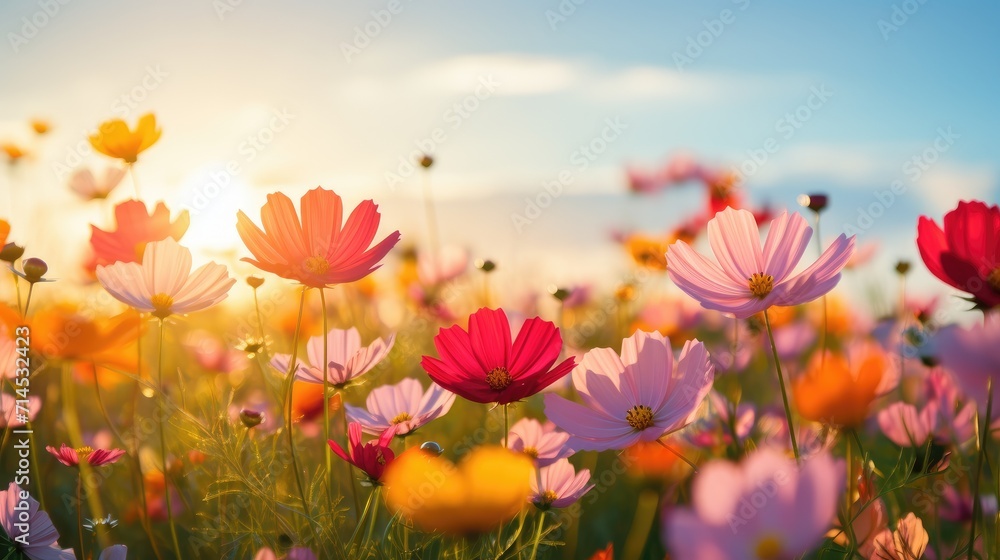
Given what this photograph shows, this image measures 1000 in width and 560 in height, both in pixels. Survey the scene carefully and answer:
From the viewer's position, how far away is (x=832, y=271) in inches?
29.1

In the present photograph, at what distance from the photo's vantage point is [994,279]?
28.9 inches

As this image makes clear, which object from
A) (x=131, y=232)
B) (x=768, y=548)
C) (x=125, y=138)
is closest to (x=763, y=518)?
(x=768, y=548)

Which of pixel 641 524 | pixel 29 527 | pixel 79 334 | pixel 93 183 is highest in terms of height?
pixel 93 183

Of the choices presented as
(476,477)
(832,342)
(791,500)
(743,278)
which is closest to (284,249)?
(476,477)

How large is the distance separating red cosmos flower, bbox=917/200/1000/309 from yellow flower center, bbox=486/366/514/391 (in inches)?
16.7

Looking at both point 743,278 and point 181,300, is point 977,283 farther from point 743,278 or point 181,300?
point 181,300

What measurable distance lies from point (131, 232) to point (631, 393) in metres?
0.72

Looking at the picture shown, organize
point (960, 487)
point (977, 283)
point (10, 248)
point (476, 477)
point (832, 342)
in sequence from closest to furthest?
point (476, 477)
point (977, 283)
point (10, 248)
point (960, 487)
point (832, 342)

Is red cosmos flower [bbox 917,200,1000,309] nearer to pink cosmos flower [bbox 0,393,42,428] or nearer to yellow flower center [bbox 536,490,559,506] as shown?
yellow flower center [bbox 536,490,559,506]

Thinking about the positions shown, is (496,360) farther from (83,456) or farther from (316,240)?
(83,456)

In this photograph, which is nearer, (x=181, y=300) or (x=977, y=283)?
(x=977, y=283)

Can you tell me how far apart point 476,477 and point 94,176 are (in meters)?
1.33

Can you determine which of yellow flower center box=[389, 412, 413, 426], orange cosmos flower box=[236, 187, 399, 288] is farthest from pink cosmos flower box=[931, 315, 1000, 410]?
yellow flower center box=[389, 412, 413, 426]

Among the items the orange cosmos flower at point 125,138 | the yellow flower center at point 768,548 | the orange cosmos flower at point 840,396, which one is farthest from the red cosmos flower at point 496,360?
the orange cosmos flower at point 125,138
